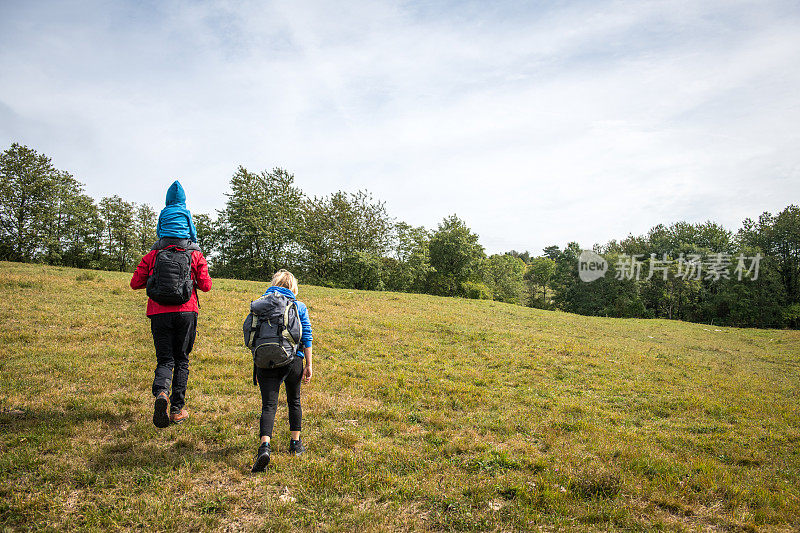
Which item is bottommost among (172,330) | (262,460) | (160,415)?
(262,460)

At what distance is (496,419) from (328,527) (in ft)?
15.7

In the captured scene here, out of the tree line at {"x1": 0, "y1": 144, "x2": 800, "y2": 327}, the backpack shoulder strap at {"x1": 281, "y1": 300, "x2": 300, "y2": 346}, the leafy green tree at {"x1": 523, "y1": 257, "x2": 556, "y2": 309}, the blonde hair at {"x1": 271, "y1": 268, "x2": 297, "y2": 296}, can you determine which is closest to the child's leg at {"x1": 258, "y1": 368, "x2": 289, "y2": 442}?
the backpack shoulder strap at {"x1": 281, "y1": 300, "x2": 300, "y2": 346}

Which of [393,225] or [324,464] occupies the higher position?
[393,225]

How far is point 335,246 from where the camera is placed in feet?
167

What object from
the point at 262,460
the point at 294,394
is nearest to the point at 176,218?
the point at 294,394

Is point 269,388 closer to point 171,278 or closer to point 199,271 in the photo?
point 171,278

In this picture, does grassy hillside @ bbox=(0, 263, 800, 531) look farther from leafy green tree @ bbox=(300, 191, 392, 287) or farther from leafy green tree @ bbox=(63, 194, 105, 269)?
leafy green tree @ bbox=(63, 194, 105, 269)

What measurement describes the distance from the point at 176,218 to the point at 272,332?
9.57 feet

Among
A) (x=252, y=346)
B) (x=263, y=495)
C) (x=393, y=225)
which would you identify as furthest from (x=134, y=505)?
(x=393, y=225)

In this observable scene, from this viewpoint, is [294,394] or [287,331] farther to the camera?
[294,394]

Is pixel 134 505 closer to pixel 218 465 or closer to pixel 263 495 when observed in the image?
pixel 218 465

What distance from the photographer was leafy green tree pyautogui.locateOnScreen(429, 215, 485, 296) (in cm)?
6284

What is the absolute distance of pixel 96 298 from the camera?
15516 millimetres

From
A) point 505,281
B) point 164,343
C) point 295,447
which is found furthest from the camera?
point 505,281
